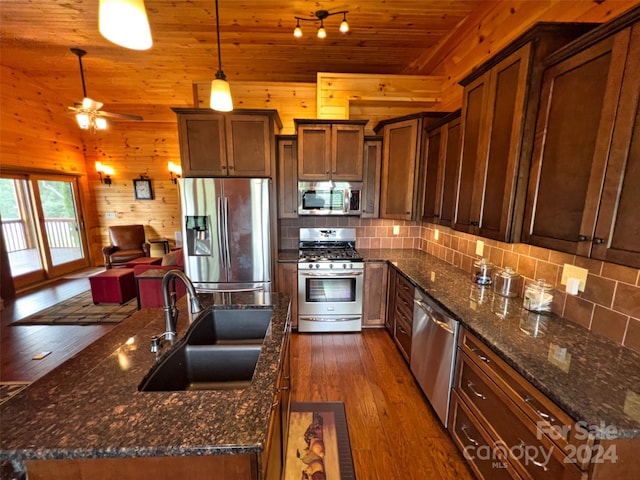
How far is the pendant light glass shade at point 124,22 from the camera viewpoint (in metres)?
0.98

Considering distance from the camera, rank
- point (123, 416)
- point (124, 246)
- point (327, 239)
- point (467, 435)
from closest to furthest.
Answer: point (123, 416), point (467, 435), point (327, 239), point (124, 246)

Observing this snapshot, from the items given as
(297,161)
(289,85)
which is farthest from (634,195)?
(289,85)

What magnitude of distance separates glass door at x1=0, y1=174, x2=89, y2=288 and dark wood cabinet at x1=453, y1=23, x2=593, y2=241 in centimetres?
681

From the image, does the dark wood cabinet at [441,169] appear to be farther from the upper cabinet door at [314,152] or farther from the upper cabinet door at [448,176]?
the upper cabinet door at [314,152]

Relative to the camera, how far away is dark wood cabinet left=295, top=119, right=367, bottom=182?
127 inches

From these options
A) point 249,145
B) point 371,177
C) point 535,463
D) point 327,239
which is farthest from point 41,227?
point 535,463

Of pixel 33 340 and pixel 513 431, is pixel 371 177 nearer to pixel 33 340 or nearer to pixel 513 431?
pixel 513 431

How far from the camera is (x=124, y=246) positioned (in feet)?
19.9

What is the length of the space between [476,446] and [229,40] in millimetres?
A: 4338

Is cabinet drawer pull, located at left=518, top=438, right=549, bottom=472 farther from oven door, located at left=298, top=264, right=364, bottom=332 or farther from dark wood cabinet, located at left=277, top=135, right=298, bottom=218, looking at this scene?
dark wood cabinet, located at left=277, top=135, right=298, bottom=218

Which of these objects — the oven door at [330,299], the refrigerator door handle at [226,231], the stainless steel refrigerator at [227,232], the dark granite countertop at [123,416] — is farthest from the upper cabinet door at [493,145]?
the refrigerator door handle at [226,231]

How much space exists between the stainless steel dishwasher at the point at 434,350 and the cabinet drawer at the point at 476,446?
94mm

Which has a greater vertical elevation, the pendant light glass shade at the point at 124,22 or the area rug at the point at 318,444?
the pendant light glass shade at the point at 124,22

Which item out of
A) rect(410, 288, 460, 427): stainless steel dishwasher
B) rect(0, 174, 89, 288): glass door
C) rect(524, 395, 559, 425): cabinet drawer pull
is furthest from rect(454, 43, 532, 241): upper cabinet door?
rect(0, 174, 89, 288): glass door
